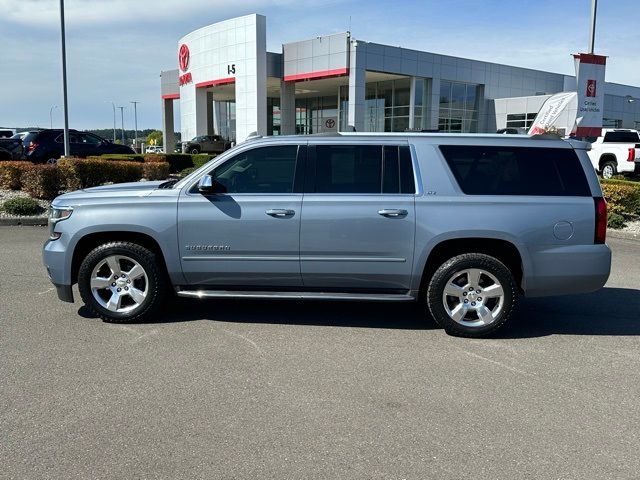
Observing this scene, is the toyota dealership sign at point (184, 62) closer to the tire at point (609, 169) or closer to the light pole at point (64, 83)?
the light pole at point (64, 83)

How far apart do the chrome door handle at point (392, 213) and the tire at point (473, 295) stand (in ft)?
2.08

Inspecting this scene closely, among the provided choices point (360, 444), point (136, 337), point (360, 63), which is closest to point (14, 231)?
point (136, 337)

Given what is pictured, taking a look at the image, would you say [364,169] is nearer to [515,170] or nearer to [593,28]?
[515,170]

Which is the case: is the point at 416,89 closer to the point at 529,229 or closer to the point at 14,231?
the point at 14,231

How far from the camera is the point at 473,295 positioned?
5375 millimetres

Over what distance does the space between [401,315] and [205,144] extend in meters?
36.1

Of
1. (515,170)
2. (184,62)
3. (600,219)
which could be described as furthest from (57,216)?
(184,62)

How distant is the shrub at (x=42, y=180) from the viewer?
1367 centimetres

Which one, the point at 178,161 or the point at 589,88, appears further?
the point at 178,161

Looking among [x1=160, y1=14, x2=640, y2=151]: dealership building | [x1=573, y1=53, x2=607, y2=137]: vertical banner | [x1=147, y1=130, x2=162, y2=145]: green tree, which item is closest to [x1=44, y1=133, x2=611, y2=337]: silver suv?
[x1=573, y1=53, x2=607, y2=137]: vertical banner

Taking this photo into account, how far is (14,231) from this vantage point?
11.6 m

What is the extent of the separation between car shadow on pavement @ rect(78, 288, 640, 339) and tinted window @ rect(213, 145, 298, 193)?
1370 mm

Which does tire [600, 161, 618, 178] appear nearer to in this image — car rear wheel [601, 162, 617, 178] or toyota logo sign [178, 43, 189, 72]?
car rear wheel [601, 162, 617, 178]

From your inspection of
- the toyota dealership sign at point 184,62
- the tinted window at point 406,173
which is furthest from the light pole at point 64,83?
the toyota dealership sign at point 184,62
